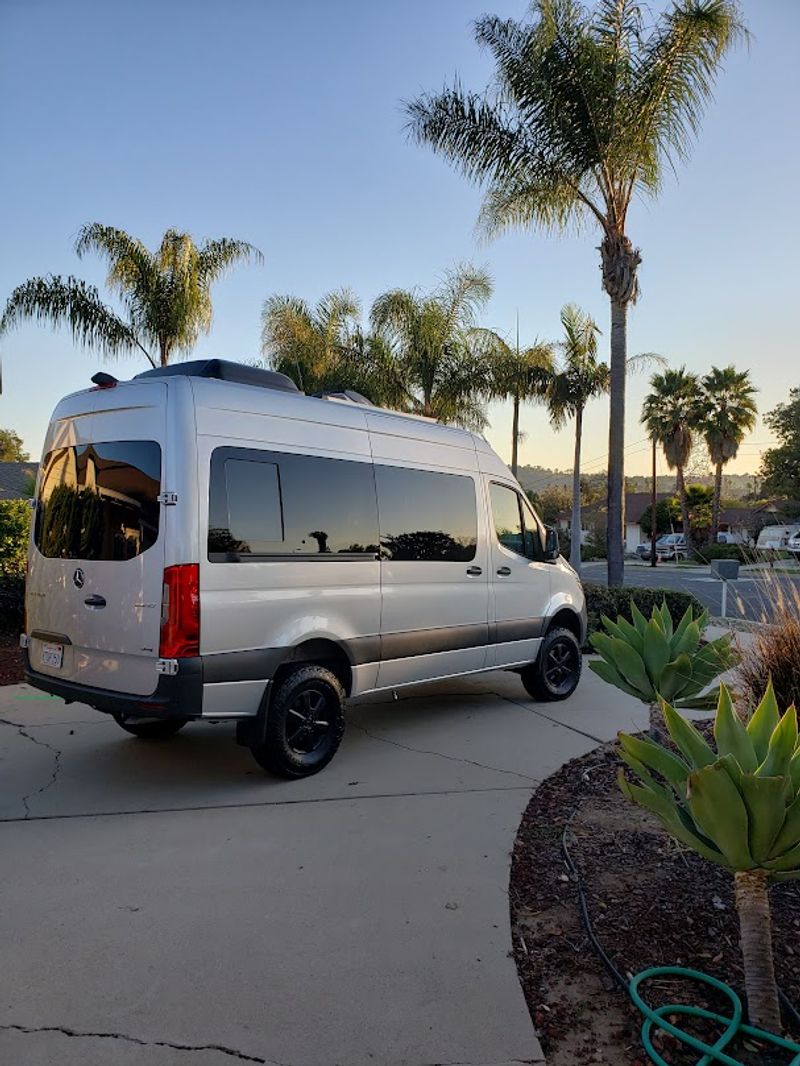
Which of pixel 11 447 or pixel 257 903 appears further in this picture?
pixel 11 447

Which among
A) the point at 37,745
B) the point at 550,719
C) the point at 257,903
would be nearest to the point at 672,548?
the point at 550,719

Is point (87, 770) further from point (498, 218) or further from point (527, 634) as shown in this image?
point (498, 218)

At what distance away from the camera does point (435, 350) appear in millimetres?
20484

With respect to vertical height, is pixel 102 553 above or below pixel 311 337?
below

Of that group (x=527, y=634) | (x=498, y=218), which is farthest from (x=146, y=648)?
(x=498, y=218)

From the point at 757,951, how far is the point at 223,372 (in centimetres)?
408

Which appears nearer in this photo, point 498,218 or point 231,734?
point 231,734

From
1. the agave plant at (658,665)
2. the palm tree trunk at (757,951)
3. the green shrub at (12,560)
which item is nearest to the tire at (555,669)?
the agave plant at (658,665)

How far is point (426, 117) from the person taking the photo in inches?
526

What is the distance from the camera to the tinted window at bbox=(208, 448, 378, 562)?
4504mm

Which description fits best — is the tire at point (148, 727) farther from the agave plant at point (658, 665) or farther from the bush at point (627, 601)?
the bush at point (627, 601)

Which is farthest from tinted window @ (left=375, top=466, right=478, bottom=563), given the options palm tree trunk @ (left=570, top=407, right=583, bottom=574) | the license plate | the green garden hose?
palm tree trunk @ (left=570, top=407, right=583, bottom=574)

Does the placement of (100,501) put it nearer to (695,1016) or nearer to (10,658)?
(695,1016)

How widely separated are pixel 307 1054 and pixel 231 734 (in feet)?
12.5
